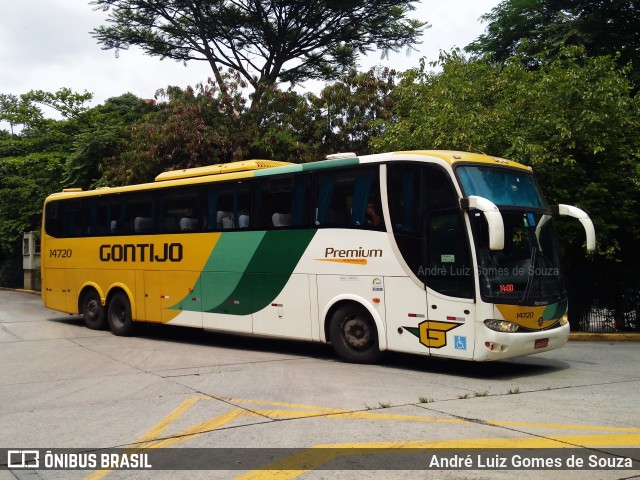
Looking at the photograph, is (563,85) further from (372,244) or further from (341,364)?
(341,364)

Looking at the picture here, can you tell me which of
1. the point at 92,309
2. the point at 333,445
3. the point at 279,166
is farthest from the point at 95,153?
the point at 333,445

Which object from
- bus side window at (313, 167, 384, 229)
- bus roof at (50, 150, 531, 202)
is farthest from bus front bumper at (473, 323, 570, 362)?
bus roof at (50, 150, 531, 202)

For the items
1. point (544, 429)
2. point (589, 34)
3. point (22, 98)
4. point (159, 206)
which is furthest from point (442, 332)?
point (22, 98)

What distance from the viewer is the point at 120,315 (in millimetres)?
16719

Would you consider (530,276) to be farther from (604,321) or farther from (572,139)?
(604,321)

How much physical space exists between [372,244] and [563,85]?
706 cm

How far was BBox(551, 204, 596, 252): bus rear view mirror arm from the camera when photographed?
10852 mm

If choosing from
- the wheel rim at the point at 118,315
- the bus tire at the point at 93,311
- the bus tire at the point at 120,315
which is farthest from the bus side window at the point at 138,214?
the bus tire at the point at 93,311

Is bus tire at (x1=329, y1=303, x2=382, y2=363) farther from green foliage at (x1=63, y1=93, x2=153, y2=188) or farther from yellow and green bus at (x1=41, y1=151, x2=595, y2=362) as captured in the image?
green foliage at (x1=63, y1=93, x2=153, y2=188)

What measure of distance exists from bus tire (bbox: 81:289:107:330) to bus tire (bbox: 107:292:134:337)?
43 centimetres

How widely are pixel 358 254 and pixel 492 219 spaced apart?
114 inches

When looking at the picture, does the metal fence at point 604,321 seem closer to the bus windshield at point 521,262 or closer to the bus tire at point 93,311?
the bus windshield at point 521,262

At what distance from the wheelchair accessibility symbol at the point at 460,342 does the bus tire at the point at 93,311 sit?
993 cm

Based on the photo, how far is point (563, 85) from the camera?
15.6m
